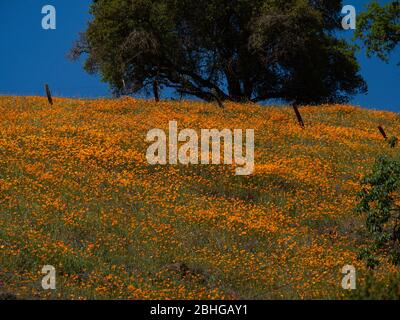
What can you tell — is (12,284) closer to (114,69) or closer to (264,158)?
(264,158)

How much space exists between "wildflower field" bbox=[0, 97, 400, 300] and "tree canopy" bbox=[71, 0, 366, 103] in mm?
15882

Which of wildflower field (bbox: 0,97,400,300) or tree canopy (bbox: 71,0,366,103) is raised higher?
tree canopy (bbox: 71,0,366,103)

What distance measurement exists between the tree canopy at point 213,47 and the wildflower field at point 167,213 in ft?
52.1

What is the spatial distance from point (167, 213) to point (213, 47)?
114 feet

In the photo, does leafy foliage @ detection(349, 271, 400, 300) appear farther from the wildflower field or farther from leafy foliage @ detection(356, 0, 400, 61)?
leafy foliage @ detection(356, 0, 400, 61)

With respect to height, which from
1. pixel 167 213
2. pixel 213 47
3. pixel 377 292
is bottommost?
pixel 377 292

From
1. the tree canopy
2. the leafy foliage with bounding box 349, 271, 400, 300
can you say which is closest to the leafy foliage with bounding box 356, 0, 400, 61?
the tree canopy

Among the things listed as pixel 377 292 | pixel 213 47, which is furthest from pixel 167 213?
pixel 213 47

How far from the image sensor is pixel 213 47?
56.1 m

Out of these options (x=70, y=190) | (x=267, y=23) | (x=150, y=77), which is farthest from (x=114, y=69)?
(x=70, y=190)

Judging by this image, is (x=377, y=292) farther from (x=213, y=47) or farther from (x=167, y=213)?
(x=213, y=47)

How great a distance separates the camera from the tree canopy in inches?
2101

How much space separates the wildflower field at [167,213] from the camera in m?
18.0

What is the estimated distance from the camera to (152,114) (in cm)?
3906
